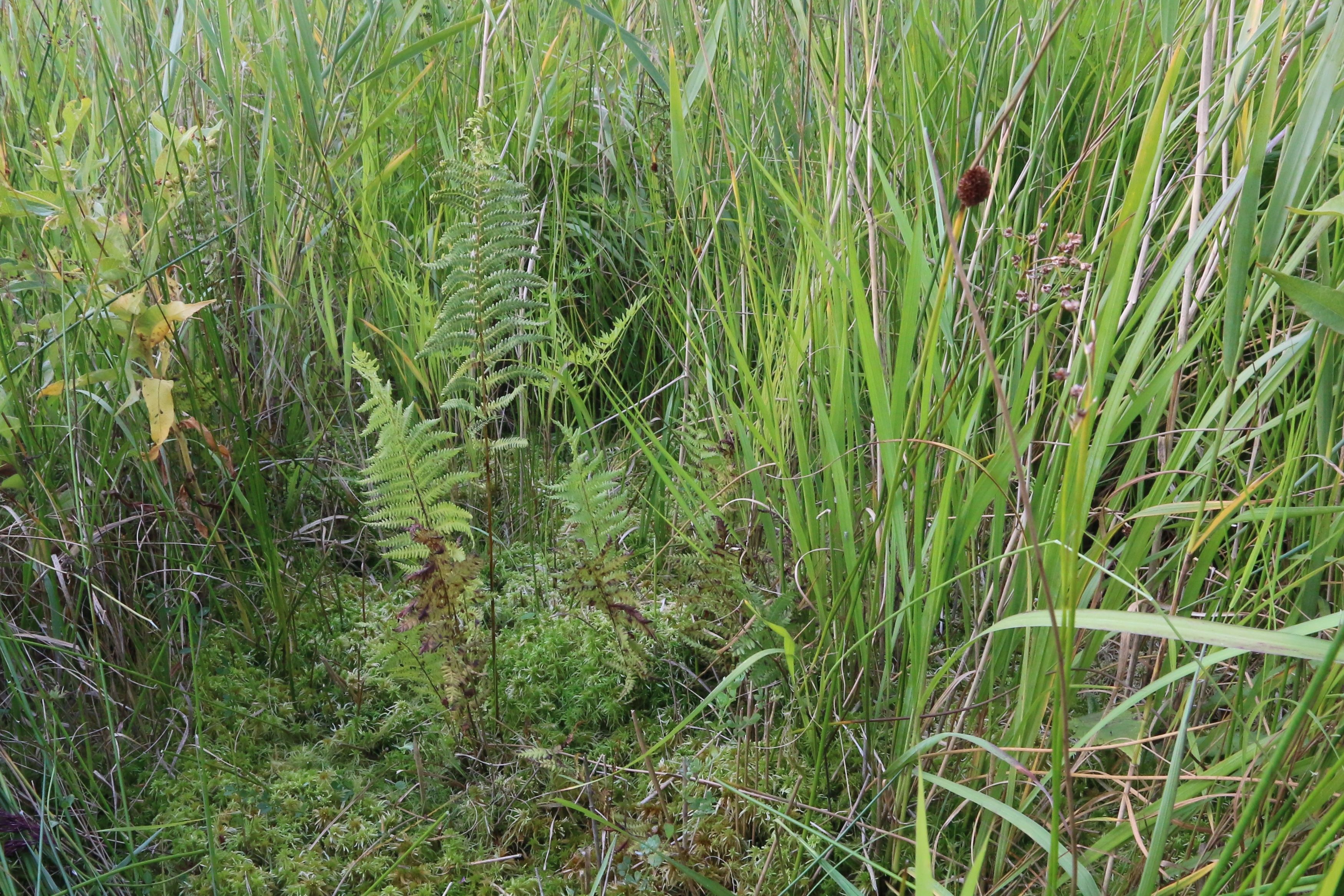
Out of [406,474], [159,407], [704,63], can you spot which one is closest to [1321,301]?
[704,63]

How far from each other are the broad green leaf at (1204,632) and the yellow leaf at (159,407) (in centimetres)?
115

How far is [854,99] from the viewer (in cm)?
121

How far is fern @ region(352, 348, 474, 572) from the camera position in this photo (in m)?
1.25

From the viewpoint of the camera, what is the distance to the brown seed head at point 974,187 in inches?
24.9

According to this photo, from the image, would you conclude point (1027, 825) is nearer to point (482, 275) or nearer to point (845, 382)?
point (845, 382)

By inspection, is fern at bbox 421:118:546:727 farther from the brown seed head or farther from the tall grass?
the brown seed head

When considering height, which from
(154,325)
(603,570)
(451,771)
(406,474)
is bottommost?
(451,771)

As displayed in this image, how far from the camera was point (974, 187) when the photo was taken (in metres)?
0.64

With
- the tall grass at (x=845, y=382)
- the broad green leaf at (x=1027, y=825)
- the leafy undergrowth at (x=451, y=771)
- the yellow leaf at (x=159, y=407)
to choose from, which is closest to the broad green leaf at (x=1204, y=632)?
the tall grass at (x=845, y=382)

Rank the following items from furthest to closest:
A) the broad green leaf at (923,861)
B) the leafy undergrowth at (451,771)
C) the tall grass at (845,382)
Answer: the leafy undergrowth at (451,771) → the tall grass at (845,382) → the broad green leaf at (923,861)

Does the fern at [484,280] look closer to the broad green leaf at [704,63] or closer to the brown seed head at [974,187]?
the broad green leaf at [704,63]

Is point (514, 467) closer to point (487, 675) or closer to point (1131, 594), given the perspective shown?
point (487, 675)

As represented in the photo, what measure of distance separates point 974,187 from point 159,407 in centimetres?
116

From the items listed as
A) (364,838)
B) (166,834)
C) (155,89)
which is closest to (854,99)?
(364,838)
